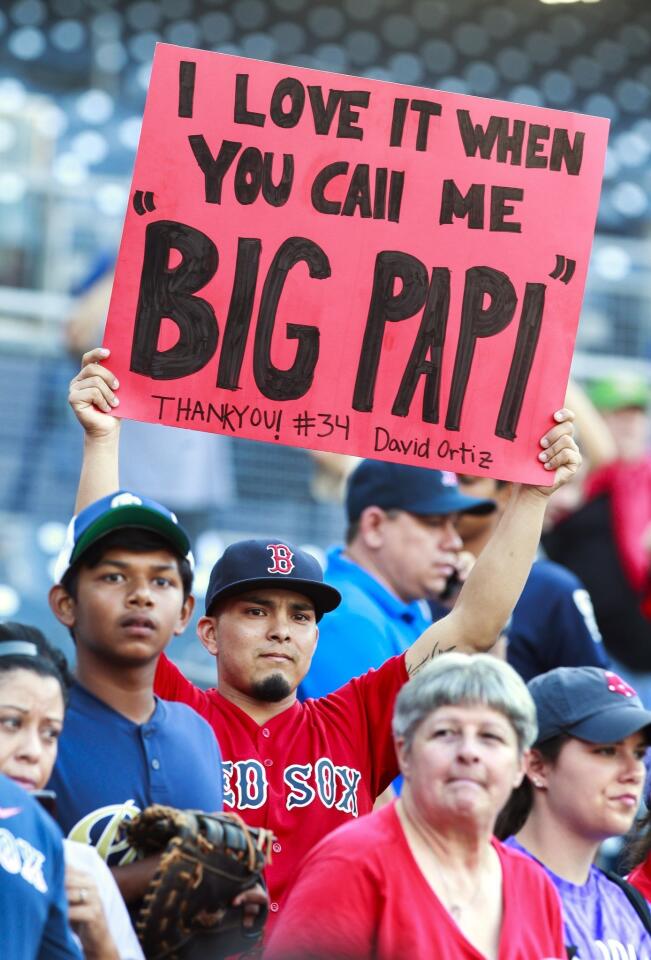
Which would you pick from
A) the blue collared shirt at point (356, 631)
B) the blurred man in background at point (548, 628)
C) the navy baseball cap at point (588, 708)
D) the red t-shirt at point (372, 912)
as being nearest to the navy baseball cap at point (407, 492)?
the blue collared shirt at point (356, 631)

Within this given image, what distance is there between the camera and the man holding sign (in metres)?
3.23

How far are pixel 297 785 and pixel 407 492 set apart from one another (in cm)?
135

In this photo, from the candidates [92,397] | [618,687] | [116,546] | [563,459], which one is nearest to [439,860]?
[116,546]

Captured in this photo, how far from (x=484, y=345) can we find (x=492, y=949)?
4.37ft

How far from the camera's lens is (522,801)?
3506 millimetres

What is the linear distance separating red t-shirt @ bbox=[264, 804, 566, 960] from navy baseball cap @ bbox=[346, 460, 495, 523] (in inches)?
67.5

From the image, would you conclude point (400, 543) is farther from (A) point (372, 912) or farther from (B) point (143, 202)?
(A) point (372, 912)

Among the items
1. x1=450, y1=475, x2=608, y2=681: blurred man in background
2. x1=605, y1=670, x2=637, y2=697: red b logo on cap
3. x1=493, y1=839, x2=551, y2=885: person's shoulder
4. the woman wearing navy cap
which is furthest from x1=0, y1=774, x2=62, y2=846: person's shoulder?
x1=450, y1=475, x2=608, y2=681: blurred man in background

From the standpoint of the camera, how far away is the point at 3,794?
2.65 metres

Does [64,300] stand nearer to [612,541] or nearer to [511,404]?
[612,541]

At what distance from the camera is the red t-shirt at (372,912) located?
261cm

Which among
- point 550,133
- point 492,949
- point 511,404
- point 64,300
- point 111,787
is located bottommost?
point 492,949

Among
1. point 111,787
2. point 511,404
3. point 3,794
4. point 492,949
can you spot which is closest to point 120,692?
point 111,787

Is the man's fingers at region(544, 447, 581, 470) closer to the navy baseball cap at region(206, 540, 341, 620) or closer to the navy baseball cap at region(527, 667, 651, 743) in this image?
the navy baseball cap at region(527, 667, 651, 743)
